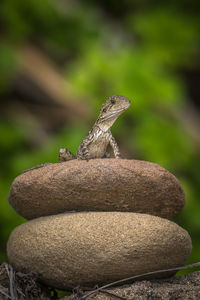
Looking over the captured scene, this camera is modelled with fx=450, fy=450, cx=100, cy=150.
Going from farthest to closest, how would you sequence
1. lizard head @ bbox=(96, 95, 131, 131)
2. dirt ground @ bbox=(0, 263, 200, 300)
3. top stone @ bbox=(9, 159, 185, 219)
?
1. lizard head @ bbox=(96, 95, 131, 131)
2. top stone @ bbox=(9, 159, 185, 219)
3. dirt ground @ bbox=(0, 263, 200, 300)

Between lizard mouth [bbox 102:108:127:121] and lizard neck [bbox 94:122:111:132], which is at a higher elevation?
lizard mouth [bbox 102:108:127:121]

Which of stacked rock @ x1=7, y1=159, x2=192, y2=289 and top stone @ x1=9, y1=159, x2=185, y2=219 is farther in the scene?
top stone @ x1=9, y1=159, x2=185, y2=219

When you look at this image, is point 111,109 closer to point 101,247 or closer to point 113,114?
point 113,114

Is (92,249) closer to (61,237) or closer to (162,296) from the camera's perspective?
(61,237)

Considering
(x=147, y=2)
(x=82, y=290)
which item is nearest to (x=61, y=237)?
(x=82, y=290)

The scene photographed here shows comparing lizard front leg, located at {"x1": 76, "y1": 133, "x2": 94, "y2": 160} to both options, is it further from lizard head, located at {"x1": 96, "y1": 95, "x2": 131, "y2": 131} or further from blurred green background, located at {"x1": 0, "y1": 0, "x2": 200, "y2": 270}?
blurred green background, located at {"x1": 0, "y1": 0, "x2": 200, "y2": 270}

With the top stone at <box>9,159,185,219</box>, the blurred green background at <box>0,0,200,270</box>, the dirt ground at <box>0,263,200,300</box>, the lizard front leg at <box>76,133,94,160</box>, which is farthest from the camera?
the blurred green background at <box>0,0,200,270</box>

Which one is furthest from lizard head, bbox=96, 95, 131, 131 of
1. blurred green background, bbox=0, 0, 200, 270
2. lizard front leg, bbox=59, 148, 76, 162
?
blurred green background, bbox=0, 0, 200, 270
